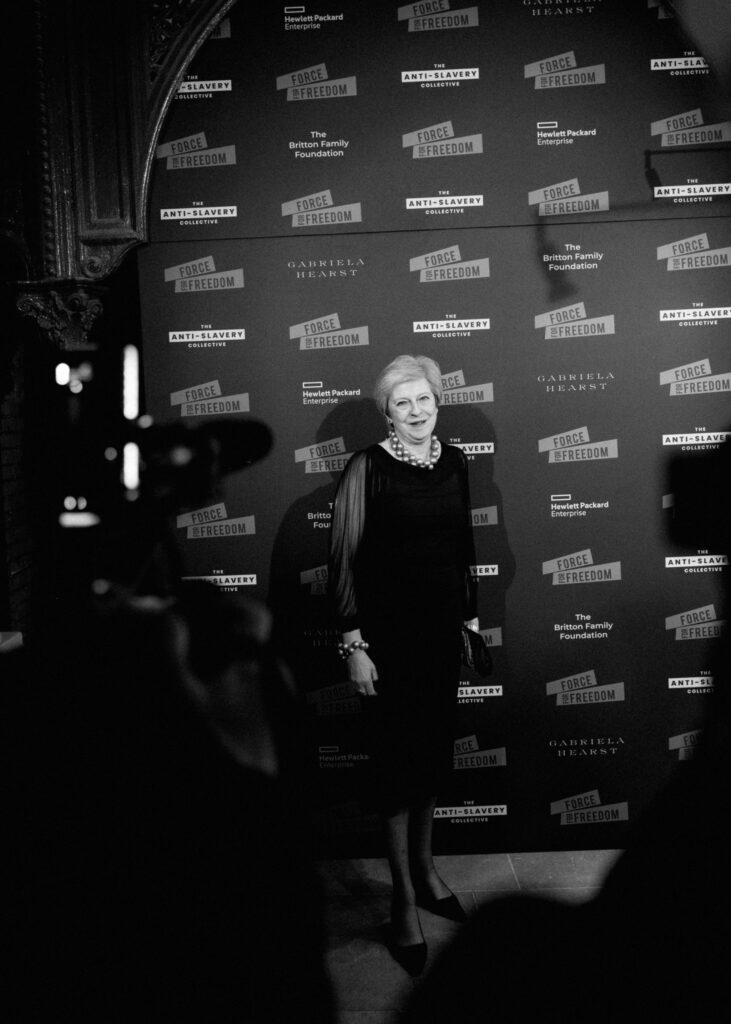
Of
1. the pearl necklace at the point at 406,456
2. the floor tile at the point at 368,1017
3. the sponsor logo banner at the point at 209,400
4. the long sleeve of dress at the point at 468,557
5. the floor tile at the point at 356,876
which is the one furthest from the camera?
the sponsor logo banner at the point at 209,400

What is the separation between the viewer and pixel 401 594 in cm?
254

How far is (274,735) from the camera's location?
3.10 meters

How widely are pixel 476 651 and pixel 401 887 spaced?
0.80 m

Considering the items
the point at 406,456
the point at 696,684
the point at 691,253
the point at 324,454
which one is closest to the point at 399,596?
the point at 406,456

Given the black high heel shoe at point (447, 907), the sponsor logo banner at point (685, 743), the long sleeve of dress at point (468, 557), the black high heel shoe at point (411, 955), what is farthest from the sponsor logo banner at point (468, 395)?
the black high heel shoe at point (411, 955)

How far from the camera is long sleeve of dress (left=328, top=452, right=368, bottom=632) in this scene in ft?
8.30

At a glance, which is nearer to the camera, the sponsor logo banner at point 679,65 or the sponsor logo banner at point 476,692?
the sponsor logo banner at point 679,65

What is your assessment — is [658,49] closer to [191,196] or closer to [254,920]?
[191,196]

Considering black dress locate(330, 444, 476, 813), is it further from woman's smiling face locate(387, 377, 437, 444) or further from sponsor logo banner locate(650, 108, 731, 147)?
sponsor logo banner locate(650, 108, 731, 147)

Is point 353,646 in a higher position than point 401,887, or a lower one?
higher

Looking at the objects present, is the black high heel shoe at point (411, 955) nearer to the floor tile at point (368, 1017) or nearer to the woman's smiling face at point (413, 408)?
the floor tile at point (368, 1017)

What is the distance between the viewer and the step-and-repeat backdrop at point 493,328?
10.2 feet

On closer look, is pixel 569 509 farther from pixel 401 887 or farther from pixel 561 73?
pixel 561 73

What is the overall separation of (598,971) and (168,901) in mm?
1331
